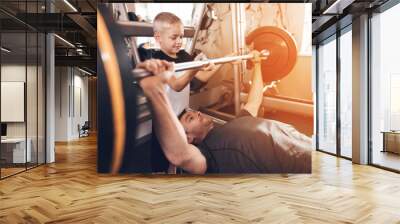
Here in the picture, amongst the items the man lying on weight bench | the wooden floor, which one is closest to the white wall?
the wooden floor

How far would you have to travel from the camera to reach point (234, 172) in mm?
6414

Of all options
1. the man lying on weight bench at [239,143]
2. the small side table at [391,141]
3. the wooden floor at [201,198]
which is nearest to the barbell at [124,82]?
the man lying on weight bench at [239,143]

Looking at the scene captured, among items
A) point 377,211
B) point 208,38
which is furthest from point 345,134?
point 377,211

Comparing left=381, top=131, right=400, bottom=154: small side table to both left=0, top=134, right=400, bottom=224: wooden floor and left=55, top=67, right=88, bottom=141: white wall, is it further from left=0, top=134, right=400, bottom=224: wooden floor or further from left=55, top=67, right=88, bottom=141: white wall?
left=55, top=67, right=88, bottom=141: white wall

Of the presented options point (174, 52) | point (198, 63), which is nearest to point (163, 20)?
point (174, 52)

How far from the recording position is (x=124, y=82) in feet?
20.9

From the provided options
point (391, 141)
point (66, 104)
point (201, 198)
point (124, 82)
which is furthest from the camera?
point (66, 104)

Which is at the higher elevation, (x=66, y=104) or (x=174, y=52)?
(x=174, y=52)

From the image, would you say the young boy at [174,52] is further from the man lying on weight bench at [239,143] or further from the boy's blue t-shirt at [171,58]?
the man lying on weight bench at [239,143]

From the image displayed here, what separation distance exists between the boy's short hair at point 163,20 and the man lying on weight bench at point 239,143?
23.2 inches

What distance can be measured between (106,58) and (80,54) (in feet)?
25.9

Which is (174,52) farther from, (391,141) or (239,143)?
(391,141)

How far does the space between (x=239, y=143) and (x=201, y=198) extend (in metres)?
1.80

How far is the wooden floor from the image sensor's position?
12.9ft
